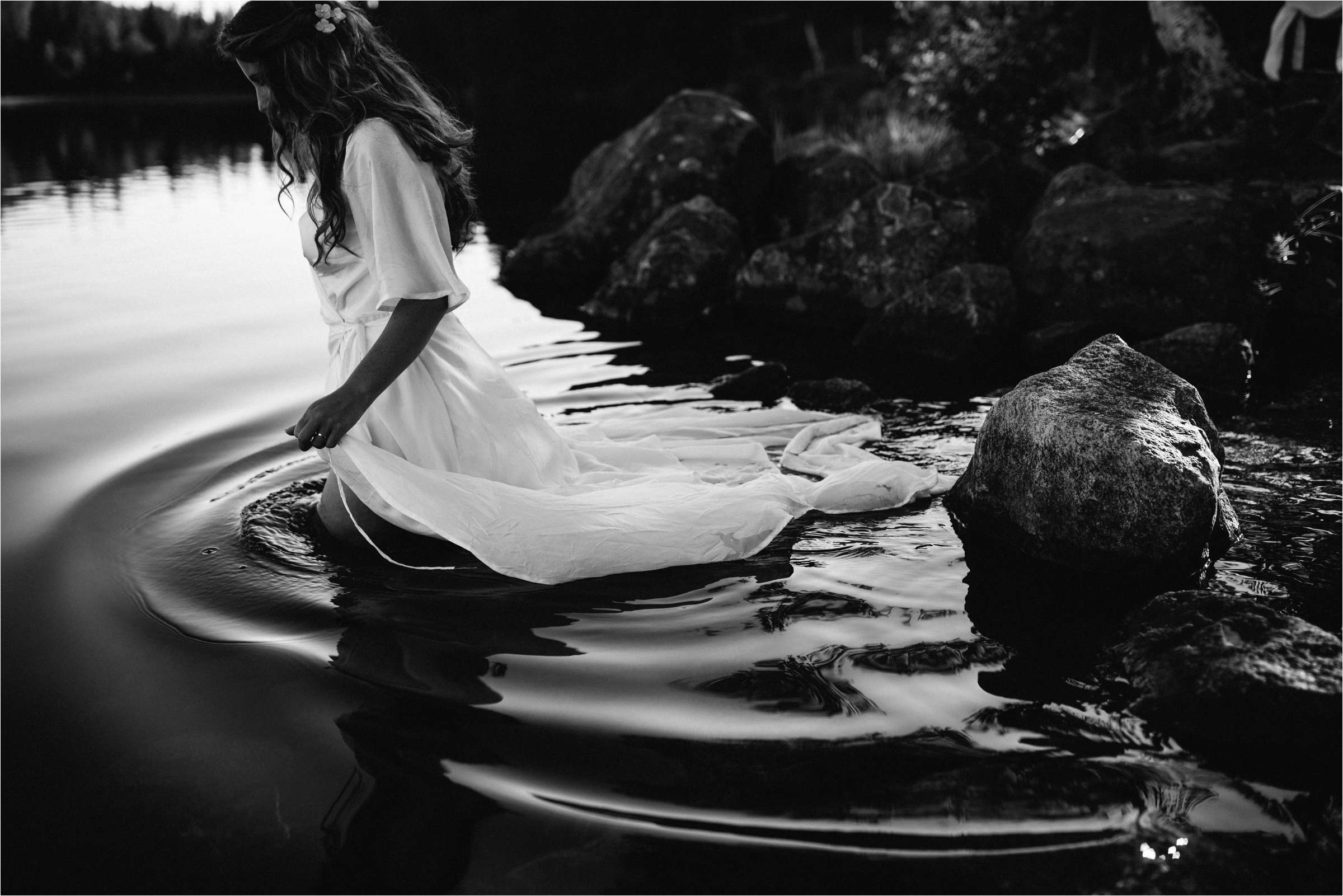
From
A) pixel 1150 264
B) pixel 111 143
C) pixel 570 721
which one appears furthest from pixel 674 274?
pixel 111 143

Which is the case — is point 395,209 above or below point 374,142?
below

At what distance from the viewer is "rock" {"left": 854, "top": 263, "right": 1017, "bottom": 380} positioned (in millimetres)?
7934

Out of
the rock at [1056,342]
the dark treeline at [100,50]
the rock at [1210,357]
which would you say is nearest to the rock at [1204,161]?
the rock at [1056,342]

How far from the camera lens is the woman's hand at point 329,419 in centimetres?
359

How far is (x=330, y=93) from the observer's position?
3.55 meters

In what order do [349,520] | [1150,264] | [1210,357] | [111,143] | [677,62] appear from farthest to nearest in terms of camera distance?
[677,62] → [111,143] → [1150,264] → [1210,357] → [349,520]

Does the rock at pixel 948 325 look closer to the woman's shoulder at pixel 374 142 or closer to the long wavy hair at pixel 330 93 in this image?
the long wavy hair at pixel 330 93

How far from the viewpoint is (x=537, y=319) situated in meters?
9.55

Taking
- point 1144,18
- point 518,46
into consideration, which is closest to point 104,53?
point 518,46

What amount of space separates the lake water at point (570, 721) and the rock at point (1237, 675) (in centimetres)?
12

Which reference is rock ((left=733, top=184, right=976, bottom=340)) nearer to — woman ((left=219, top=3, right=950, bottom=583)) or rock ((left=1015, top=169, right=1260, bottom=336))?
rock ((left=1015, top=169, right=1260, bottom=336))

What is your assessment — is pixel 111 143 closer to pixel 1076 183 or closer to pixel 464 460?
pixel 1076 183

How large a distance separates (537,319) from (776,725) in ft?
22.6

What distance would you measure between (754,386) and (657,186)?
532 centimetres
